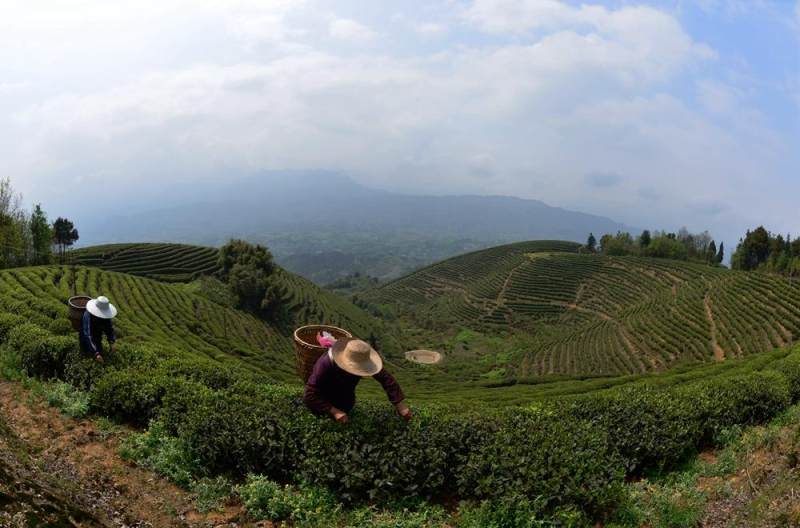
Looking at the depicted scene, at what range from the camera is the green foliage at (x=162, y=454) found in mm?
5875

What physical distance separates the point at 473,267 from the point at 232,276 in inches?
2708

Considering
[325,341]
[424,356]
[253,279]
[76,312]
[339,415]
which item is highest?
[325,341]

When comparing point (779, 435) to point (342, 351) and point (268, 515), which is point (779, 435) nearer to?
point (342, 351)

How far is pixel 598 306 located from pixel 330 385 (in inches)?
2903

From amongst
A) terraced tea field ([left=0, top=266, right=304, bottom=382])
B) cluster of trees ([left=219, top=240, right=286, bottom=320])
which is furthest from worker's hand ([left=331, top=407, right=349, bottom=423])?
cluster of trees ([left=219, top=240, right=286, bottom=320])

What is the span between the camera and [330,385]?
20.6 feet

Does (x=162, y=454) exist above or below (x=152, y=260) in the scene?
below

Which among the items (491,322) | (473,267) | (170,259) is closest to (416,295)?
(473,267)

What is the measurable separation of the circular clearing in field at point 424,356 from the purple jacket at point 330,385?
5835 centimetres

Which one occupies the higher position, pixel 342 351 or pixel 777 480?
pixel 342 351

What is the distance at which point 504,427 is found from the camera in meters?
6.64

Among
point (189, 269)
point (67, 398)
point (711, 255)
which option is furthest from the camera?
point (711, 255)

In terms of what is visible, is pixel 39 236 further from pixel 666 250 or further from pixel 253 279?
pixel 666 250

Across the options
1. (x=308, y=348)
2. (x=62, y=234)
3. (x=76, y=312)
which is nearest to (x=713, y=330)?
(x=308, y=348)
